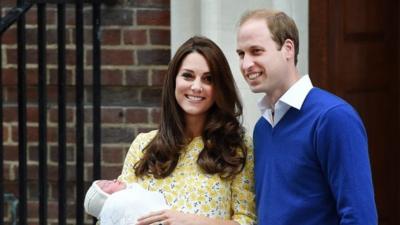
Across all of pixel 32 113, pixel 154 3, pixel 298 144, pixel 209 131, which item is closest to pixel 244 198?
pixel 209 131

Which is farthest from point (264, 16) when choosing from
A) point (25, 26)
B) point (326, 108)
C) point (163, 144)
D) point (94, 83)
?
point (25, 26)

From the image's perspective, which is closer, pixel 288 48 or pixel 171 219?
pixel 288 48

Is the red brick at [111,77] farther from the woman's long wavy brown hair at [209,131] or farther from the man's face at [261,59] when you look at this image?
the man's face at [261,59]

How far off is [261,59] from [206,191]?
489mm

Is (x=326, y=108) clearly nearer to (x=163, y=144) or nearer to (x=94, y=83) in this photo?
(x=163, y=144)

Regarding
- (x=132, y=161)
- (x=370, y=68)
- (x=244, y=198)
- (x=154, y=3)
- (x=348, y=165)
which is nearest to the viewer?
(x=348, y=165)

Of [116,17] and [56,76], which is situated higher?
[116,17]

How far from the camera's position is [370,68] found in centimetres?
512

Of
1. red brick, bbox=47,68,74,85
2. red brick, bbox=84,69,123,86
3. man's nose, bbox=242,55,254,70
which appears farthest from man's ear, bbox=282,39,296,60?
red brick, bbox=47,68,74,85

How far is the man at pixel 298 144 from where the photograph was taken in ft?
9.83

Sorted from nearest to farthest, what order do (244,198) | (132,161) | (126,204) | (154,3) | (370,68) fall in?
(126,204) → (244,198) → (132,161) → (154,3) → (370,68)

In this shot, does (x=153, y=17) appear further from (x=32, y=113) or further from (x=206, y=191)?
(x=206, y=191)

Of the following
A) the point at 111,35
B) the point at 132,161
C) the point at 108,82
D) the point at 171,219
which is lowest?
the point at 171,219

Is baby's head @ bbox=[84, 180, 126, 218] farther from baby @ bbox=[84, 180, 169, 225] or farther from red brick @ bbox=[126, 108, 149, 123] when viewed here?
red brick @ bbox=[126, 108, 149, 123]
